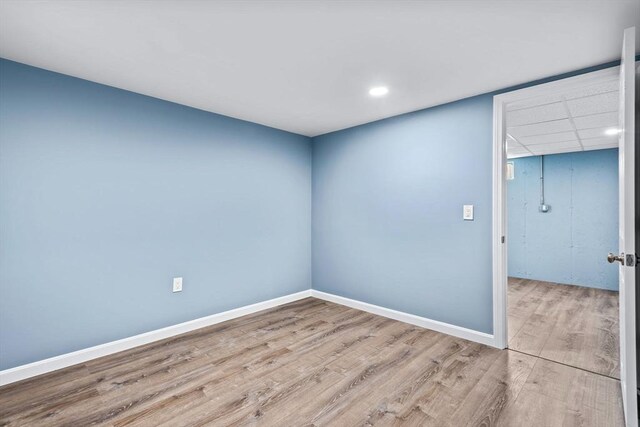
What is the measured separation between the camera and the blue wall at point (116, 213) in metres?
2.17

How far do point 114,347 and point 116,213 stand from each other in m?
1.12

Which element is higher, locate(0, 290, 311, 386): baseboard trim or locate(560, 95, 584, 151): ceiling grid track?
locate(560, 95, 584, 151): ceiling grid track

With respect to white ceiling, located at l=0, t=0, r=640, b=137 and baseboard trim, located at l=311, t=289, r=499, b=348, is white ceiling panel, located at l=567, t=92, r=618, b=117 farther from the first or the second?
baseboard trim, located at l=311, t=289, r=499, b=348

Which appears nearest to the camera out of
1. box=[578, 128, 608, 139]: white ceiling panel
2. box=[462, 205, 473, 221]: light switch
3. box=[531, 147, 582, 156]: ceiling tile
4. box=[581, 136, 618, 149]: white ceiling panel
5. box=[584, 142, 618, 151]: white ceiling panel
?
box=[462, 205, 473, 221]: light switch

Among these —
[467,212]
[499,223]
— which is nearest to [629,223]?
[499,223]

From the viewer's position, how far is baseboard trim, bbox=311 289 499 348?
2.75 m

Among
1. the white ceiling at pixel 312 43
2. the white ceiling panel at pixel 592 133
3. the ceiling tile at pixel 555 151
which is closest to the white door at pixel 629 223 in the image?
the white ceiling at pixel 312 43

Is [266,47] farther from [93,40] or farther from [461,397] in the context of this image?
[461,397]

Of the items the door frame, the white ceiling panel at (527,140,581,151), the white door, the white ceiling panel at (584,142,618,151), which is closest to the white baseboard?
the door frame

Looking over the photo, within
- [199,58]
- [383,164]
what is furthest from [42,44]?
[383,164]

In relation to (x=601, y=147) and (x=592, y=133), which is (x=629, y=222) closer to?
(x=592, y=133)

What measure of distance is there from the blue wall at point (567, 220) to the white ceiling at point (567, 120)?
15.1 inches

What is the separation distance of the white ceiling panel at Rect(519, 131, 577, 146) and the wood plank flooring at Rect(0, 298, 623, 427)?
3.02 metres

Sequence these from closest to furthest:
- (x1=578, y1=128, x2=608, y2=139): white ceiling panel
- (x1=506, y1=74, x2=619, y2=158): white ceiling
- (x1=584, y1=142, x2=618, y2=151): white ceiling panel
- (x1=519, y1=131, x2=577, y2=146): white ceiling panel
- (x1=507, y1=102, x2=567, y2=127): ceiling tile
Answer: (x1=506, y1=74, x2=619, y2=158): white ceiling
(x1=507, y1=102, x2=567, y2=127): ceiling tile
(x1=578, y1=128, x2=608, y2=139): white ceiling panel
(x1=519, y1=131, x2=577, y2=146): white ceiling panel
(x1=584, y1=142, x2=618, y2=151): white ceiling panel
